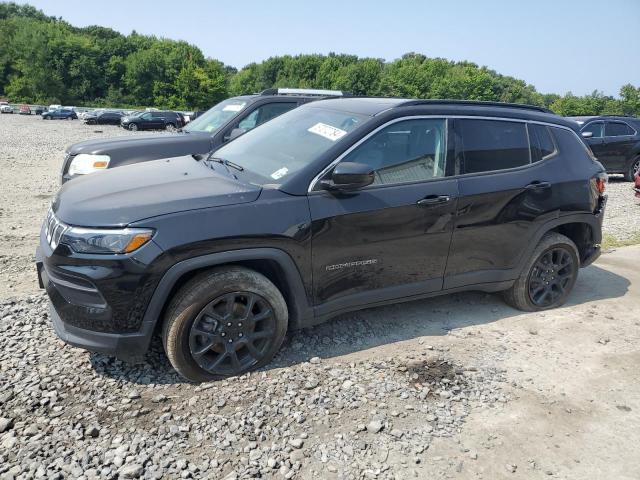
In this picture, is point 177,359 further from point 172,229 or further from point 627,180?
point 627,180

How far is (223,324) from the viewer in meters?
3.28

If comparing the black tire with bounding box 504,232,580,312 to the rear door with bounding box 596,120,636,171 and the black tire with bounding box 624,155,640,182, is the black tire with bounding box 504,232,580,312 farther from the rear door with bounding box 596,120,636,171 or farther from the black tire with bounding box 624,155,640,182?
the black tire with bounding box 624,155,640,182

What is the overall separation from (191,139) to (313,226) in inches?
150

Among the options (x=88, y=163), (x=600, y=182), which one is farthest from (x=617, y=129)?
(x=88, y=163)

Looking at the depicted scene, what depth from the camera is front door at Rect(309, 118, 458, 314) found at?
11.5ft

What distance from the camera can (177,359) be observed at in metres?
3.21

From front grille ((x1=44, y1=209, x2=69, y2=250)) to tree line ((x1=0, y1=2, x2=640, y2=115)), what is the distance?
71.6 metres

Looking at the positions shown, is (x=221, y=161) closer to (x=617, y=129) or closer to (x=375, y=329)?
(x=375, y=329)

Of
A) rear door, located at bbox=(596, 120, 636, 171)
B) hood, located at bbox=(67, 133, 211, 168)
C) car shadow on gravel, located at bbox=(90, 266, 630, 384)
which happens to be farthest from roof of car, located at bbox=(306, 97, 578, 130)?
rear door, located at bbox=(596, 120, 636, 171)

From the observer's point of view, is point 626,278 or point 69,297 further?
point 626,278

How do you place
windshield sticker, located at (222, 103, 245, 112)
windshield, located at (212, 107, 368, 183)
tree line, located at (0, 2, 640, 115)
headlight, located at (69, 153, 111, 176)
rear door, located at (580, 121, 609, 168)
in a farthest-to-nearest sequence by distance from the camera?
tree line, located at (0, 2, 640, 115), rear door, located at (580, 121, 609, 168), windshield sticker, located at (222, 103, 245, 112), headlight, located at (69, 153, 111, 176), windshield, located at (212, 107, 368, 183)

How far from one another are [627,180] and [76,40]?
89.9 meters

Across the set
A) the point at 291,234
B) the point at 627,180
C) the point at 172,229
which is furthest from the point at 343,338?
the point at 627,180

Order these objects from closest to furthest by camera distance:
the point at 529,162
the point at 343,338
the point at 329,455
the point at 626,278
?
the point at 329,455
the point at 343,338
the point at 529,162
the point at 626,278
